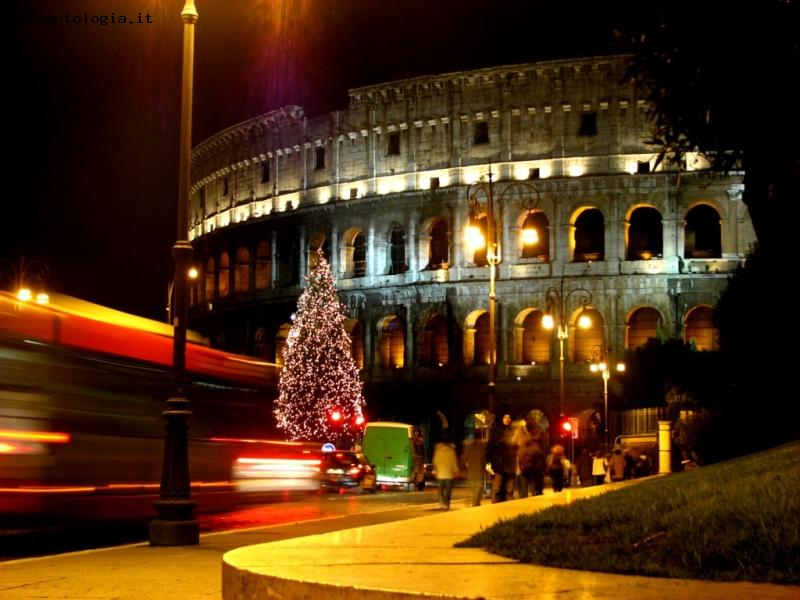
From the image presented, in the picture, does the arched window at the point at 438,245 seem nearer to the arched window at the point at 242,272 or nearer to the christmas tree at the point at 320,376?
the christmas tree at the point at 320,376

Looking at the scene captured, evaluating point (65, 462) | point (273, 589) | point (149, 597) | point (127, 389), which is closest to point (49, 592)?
point (149, 597)

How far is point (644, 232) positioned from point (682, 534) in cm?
4901

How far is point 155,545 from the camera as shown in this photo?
1350 cm

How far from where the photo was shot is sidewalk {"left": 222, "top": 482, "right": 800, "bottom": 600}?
5598mm

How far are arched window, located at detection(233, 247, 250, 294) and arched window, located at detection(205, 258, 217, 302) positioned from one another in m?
2.02

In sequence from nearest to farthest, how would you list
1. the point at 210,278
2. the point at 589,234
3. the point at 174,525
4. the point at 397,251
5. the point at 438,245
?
the point at 174,525 < the point at 589,234 < the point at 438,245 < the point at 397,251 < the point at 210,278

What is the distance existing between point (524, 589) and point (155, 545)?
28.2 ft

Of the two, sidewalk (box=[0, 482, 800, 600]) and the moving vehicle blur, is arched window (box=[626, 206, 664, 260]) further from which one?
sidewalk (box=[0, 482, 800, 600])

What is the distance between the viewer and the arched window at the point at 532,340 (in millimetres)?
53906

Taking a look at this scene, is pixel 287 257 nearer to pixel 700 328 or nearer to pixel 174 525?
pixel 700 328

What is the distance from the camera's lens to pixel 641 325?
5341 centimetres

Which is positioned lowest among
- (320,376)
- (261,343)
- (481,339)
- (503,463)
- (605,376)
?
(503,463)

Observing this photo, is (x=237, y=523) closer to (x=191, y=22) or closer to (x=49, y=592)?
(x=191, y=22)

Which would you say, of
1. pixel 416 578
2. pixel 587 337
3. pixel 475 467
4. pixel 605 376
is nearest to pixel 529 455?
pixel 475 467
